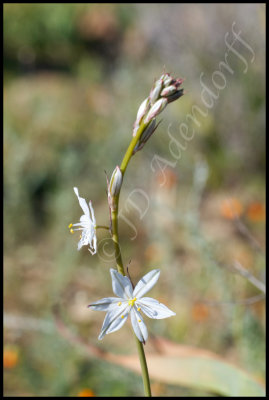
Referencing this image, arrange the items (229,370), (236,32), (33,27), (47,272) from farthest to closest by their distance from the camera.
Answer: (33,27) → (236,32) → (47,272) → (229,370)

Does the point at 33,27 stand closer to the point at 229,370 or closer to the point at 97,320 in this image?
the point at 97,320

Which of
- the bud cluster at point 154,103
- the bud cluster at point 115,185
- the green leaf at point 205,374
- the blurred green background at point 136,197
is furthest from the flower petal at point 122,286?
the blurred green background at point 136,197

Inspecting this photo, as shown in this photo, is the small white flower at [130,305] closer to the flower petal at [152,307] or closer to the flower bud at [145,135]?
the flower petal at [152,307]

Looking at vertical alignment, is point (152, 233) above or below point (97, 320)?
above

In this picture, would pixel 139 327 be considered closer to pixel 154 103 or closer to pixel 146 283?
pixel 146 283

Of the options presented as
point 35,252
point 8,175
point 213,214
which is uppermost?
point 8,175

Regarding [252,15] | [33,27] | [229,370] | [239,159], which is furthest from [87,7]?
[229,370]

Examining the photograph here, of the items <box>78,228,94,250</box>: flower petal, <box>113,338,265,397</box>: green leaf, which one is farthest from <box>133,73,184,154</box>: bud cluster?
<box>113,338,265,397</box>: green leaf
